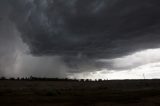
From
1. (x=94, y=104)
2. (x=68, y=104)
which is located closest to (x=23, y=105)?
(x=68, y=104)

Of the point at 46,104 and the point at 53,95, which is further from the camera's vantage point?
the point at 53,95

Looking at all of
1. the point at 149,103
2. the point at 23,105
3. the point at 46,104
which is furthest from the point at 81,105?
the point at 149,103

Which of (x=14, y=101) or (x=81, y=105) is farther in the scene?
(x=14, y=101)

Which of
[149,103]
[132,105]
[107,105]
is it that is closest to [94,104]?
[107,105]

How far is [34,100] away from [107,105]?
10204 mm

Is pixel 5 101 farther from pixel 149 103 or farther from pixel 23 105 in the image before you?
pixel 149 103

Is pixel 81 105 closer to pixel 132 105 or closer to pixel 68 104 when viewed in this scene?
pixel 68 104

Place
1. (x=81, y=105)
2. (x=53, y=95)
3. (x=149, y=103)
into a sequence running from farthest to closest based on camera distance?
(x=53, y=95), (x=149, y=103), (x=81, y=105)

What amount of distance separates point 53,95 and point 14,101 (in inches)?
358

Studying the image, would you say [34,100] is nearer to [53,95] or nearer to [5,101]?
[5,101]

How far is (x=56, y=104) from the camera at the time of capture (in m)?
36.1

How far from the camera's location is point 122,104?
3634 cm

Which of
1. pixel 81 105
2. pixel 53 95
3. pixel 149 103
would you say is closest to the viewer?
pixel 81 105

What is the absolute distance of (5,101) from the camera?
37.9m
